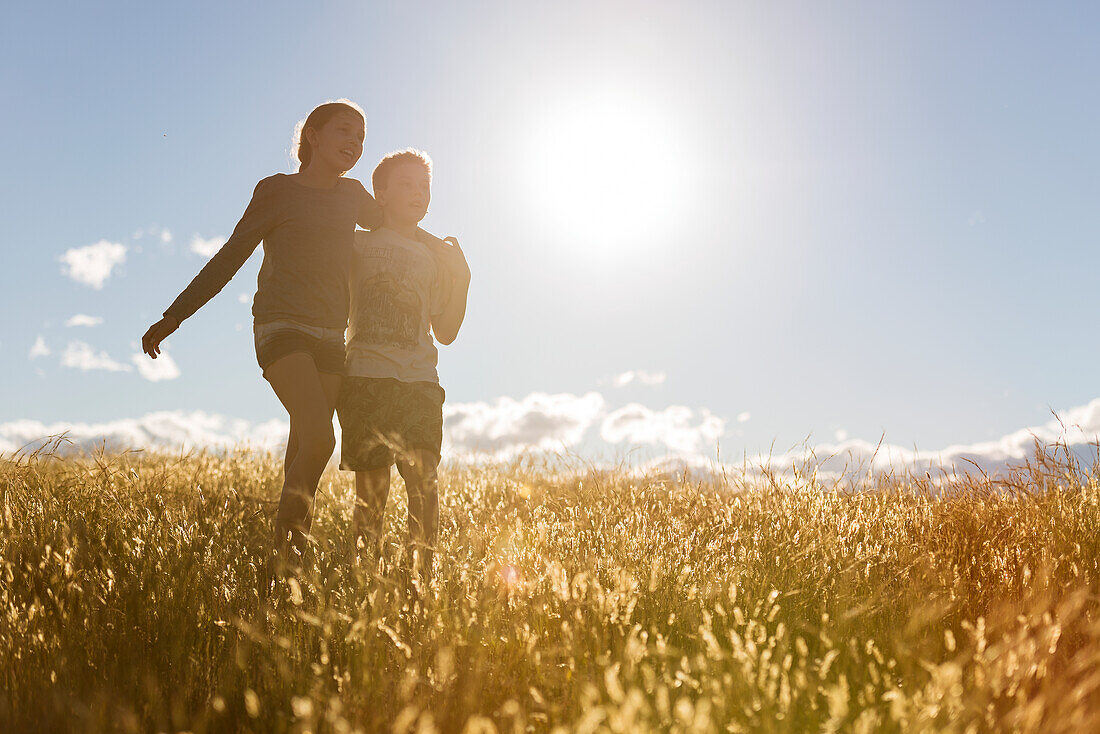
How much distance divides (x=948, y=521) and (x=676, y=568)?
178 centimetres

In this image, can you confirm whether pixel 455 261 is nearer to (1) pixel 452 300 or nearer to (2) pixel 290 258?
(1) pixel 452 300

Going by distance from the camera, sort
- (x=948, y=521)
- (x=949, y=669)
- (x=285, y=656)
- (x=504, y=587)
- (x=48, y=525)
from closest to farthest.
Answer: (x=949, y=669) < (x=285, y=656) < (x=504, y=587) < (x=48, y=525) < (x=948, y=521)

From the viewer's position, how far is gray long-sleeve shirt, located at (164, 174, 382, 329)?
3.30 meters

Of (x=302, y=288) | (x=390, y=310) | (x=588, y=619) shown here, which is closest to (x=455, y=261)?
(x=390, y=310)

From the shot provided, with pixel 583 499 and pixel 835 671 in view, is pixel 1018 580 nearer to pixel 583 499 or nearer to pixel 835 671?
pixel 835 671

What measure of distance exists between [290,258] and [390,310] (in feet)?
1.73

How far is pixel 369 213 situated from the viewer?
380 centimetres

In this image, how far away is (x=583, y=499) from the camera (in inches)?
177

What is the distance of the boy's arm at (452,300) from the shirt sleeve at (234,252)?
3.09 ft

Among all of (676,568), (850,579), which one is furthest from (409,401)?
(850,579)

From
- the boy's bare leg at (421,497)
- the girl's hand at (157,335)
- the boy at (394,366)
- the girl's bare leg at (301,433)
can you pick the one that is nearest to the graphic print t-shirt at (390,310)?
the boy at (394,366)

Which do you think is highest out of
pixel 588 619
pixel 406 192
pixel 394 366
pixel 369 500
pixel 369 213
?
pixel 406 192

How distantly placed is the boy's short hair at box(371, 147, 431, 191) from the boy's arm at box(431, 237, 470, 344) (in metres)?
0.45

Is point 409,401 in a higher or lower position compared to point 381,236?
lower
